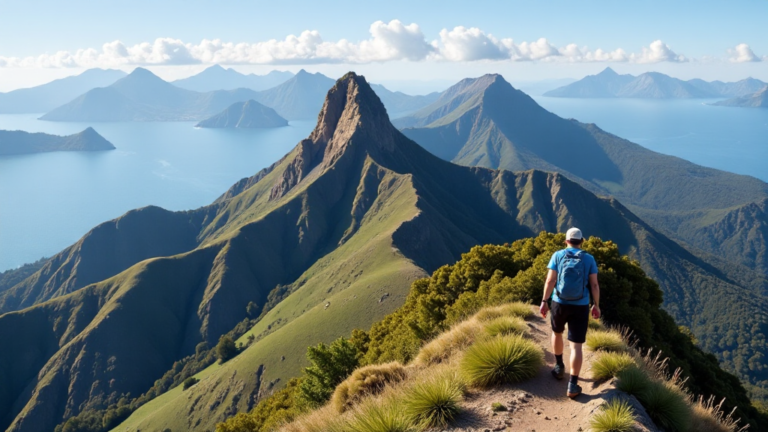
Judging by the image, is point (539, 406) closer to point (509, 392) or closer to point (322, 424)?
point (509, 392)

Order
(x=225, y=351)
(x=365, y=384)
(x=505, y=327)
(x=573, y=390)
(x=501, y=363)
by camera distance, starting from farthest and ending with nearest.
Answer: (x=225, y=351), (x=505, y=327), (x=365, y=384), (x=501, y=363), (x=573, y=390)

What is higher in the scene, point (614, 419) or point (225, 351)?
point (614, 419)

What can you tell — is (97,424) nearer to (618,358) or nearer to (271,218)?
(271,218)

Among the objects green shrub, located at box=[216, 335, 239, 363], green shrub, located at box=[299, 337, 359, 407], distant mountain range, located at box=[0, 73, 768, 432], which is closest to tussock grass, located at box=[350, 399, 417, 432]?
green shrub, located at box=[299, 337, 359, 407]

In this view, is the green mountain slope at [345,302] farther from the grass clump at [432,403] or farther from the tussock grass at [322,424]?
the grass clump at [432,403]

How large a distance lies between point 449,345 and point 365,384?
3.56m

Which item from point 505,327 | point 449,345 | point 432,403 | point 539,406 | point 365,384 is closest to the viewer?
point 432,403

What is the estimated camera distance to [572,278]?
40.3ft

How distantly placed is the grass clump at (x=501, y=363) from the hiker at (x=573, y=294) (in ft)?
2.73

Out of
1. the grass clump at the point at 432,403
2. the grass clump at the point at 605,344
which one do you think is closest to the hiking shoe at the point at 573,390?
the grass clump at the point at 605,344

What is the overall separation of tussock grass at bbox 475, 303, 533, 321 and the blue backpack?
20.0 ft

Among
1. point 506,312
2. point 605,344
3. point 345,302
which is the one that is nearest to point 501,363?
point 605,344

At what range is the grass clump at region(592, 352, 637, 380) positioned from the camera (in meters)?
12.4

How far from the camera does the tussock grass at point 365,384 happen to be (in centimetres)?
1439
